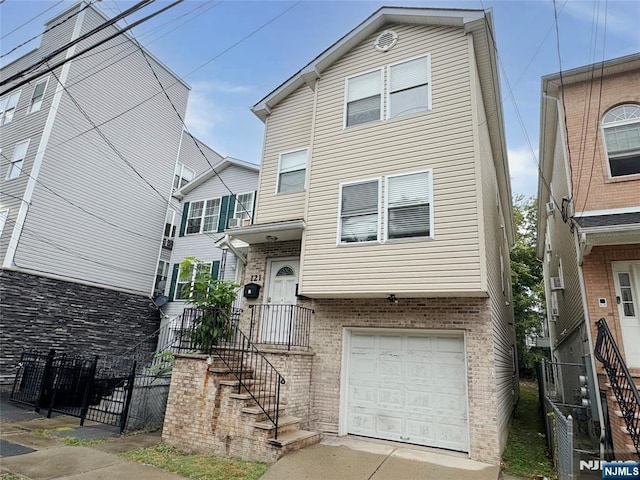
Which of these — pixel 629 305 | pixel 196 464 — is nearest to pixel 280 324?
pixel 196 464

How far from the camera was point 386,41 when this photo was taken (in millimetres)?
9188

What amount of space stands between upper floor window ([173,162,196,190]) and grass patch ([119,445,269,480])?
591 inches

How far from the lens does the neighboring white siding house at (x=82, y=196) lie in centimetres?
1323

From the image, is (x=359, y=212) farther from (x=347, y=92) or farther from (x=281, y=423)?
(x=281, y=423)

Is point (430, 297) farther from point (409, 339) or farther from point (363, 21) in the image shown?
point (363, 21)

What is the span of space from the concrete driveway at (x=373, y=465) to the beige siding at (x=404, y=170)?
2.84m

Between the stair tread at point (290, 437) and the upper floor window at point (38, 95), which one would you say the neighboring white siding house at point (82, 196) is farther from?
the stair tread at point (290, 437)

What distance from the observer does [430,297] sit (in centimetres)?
744

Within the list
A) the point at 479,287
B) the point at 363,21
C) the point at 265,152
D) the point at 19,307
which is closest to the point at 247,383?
the point at 479,287

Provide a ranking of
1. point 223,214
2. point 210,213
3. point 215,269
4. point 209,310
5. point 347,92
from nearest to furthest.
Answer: point 209,310 → point 347,92 → point 215,269 → point 223,214 → point 210,213

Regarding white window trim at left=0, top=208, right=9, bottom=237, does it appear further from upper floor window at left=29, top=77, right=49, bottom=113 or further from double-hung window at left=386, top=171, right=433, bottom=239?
double-hung window at left=386, top=171, right=433, bottom=239

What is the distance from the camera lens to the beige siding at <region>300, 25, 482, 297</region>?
700 centimetres

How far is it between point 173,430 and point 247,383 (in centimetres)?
160

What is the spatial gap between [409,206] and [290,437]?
490 cm
